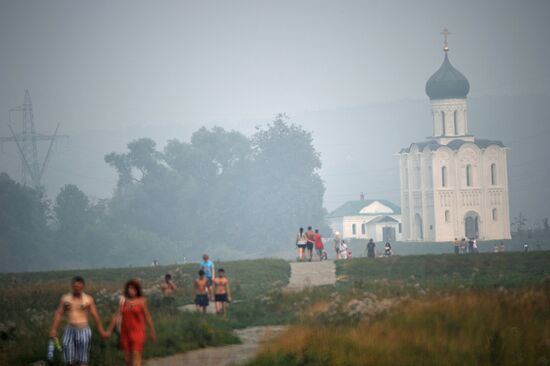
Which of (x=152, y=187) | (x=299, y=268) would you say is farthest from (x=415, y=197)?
(x=299, y=268)

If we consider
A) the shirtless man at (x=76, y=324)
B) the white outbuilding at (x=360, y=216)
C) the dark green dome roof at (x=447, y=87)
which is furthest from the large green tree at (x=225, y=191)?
the shirtless man at (x=76, y=324)

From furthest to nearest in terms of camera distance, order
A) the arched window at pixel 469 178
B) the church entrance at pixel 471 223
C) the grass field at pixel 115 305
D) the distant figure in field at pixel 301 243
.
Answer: the arched window at pixel 469 178, the church entrance at pixel 471 223, the distant figure in field at pixel 301 243, the grass field at pixel 115 305

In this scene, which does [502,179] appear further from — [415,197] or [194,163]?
[194,163]

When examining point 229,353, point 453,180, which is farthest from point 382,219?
point 229,353

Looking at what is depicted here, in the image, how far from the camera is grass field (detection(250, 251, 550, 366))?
2561cm

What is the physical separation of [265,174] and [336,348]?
4302 inches

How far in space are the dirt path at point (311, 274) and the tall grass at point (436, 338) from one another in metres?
12.7

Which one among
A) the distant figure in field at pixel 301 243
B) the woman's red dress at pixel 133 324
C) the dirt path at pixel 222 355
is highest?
the distant figure in field at pixel 301 243

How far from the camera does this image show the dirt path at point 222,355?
85.3 feet

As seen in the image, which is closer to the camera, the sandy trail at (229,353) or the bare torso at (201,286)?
the sandy trail at (229,353)

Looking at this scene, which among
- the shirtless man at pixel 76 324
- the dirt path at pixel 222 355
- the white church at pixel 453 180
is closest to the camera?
the shirtless man at pixel 76 324

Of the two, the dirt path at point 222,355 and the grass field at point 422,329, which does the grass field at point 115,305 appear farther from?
the grass field at point 422,329

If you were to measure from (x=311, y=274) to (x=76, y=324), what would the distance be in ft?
87.6

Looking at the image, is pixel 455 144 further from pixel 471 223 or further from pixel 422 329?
pixel 422 329
